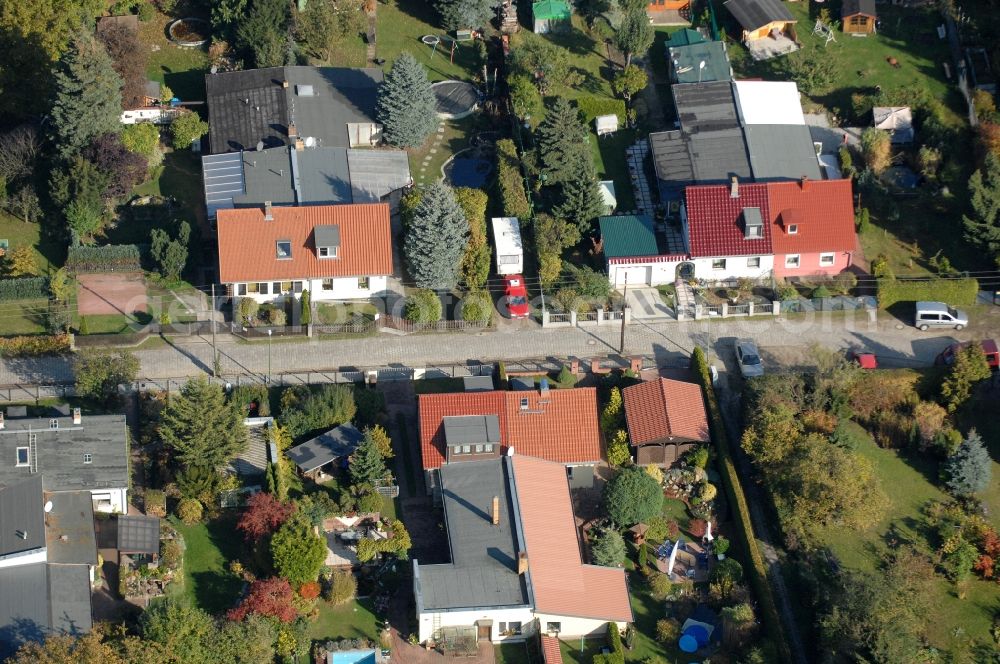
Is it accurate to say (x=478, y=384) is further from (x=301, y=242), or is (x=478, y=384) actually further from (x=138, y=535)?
(x=138, y=535)

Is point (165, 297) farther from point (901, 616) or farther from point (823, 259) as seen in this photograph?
A: point (901, 616)

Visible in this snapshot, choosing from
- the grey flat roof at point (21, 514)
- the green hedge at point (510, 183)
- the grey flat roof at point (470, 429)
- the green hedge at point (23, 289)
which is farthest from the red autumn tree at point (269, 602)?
the green hedge at point (510, 183)

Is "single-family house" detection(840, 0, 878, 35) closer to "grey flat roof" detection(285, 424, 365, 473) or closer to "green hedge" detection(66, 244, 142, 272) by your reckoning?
"grey flat roof" detection(285, 424, 365, 473)

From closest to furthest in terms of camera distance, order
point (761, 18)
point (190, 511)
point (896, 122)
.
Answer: point (190, 511) → point (896, 122) → point (761, 18)

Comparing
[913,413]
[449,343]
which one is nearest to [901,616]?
[913,413]

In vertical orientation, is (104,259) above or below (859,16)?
below

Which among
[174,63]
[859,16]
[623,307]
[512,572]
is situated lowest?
[512,572]

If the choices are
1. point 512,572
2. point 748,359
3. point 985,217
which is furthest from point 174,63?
point 985,217
